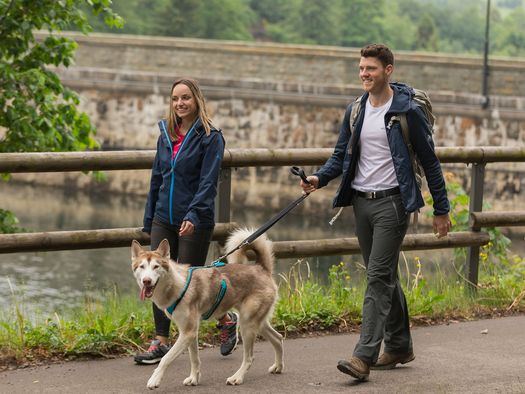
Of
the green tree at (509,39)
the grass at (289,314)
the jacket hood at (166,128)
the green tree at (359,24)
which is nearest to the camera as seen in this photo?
the jacket hood at (166,128)

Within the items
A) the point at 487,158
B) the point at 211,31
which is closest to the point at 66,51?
the point at 487,158

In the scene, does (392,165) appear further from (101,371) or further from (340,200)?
(101,371)

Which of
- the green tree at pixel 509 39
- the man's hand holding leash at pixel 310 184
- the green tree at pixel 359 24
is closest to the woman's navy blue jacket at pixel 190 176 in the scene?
the man's hand holding leash at pixel 310 184

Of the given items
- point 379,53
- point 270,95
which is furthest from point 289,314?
point 270,95

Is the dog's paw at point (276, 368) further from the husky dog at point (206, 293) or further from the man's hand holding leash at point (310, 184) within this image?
the man's hand holding leash at point (310, 184)

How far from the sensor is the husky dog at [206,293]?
6.23 meters

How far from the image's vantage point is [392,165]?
6629 millimetres

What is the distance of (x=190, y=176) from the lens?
672cm

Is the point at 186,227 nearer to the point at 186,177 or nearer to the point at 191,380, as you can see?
the point at 186,177

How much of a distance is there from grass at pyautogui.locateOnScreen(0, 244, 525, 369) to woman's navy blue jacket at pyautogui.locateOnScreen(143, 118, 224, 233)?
0.97 metres

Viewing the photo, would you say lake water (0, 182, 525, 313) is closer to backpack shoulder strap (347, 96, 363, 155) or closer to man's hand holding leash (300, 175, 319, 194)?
man's hand holding leash (300, 175, 319, 194)

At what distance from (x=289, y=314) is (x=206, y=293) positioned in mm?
1672

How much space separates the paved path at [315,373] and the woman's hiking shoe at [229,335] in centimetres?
6

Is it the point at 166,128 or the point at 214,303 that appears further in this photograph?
the point at 166,128
